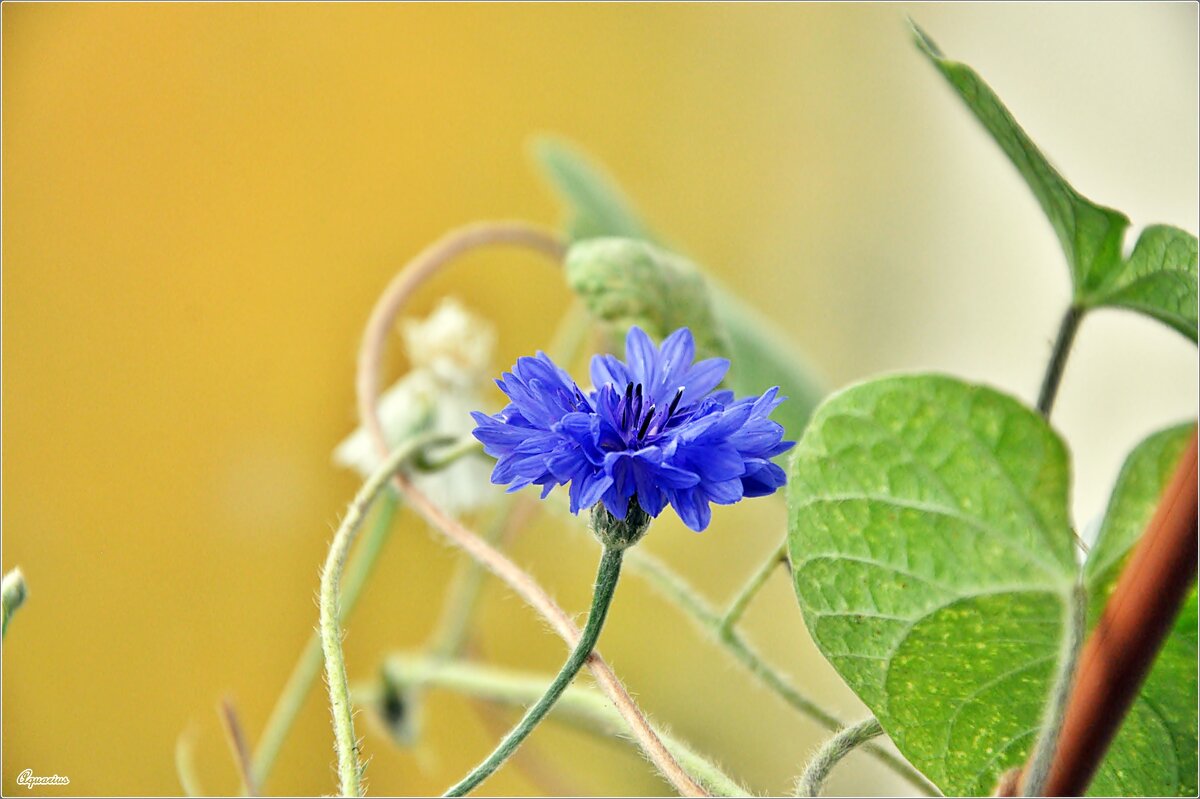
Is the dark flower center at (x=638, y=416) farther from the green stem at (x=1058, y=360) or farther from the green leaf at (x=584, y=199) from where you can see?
the green leaf at (x=584, y=199)

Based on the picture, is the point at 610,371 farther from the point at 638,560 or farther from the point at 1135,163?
the point at 1135,163

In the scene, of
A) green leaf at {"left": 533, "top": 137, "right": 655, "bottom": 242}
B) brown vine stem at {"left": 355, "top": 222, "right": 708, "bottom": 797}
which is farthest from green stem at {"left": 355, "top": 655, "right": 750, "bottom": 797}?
green leaf at {"left": 533, "top": 137, "right": 655, "bottom": 242}

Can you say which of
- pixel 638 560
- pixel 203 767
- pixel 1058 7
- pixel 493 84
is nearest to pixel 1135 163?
pixel 1058 7

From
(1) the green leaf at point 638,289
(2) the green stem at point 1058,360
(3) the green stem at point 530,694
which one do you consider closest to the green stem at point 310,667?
(3) the green stem at point 530,694

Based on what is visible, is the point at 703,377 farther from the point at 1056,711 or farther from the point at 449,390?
the point at 449,390

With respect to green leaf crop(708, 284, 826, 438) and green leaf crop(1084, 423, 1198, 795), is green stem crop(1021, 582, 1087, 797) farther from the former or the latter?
green leaf crop(708, 284, 826, 438)

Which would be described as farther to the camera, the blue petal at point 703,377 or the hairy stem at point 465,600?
the hairy stem at point 465,600
